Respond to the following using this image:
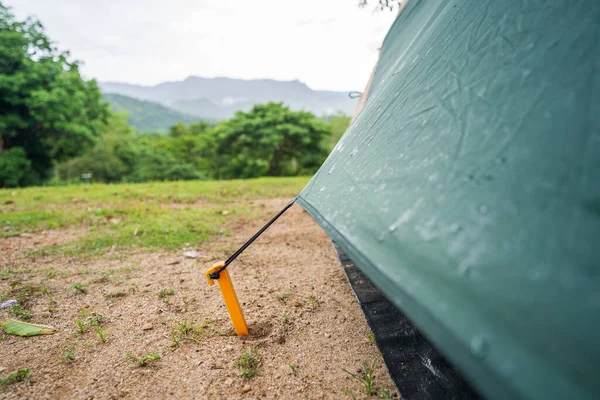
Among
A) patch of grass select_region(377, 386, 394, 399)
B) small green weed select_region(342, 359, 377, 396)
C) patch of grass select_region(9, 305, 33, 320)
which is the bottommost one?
patch of grass select_region(9, 305, 33, 320)

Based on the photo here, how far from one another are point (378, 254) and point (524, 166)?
18.0 inches

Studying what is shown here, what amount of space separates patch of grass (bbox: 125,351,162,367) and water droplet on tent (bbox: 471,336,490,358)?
159 cm

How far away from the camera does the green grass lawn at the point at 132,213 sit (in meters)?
3.55

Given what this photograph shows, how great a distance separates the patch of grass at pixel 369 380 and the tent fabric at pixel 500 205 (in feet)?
2.40

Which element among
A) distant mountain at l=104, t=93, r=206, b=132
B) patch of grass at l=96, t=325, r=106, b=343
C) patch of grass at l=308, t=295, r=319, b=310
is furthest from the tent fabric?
distant mountain at l=104, t=93, r=206, b=132

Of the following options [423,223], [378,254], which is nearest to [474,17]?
[423,223]

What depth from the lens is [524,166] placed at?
85 cm

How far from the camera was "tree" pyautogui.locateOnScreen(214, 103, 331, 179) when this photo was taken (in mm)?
18172

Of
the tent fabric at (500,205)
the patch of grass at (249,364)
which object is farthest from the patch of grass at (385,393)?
the tent fabric at (500,205)

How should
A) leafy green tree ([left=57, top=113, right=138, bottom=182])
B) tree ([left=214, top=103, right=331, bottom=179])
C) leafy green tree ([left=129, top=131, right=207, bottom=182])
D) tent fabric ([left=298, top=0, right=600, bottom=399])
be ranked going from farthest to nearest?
leafy green tree ([left=57, top=113, right=138, bottom=182])
leafy green tree ([left=129, top=131, right=207, bottom=182])
tree ([left=214, top=103, right=331, bottom=179])
tent fabric ([left=298, top=0, right=600, bottom=399])

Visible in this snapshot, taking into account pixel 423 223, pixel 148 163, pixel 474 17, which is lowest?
pixel 148 163

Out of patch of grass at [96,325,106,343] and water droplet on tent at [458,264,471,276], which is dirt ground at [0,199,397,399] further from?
water droplet on tent at [458,264,471,276]

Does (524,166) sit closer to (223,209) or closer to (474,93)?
(474,93)

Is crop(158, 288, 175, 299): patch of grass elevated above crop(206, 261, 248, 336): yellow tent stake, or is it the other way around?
crop(206, 261, 248, 336): yellow tent stake
